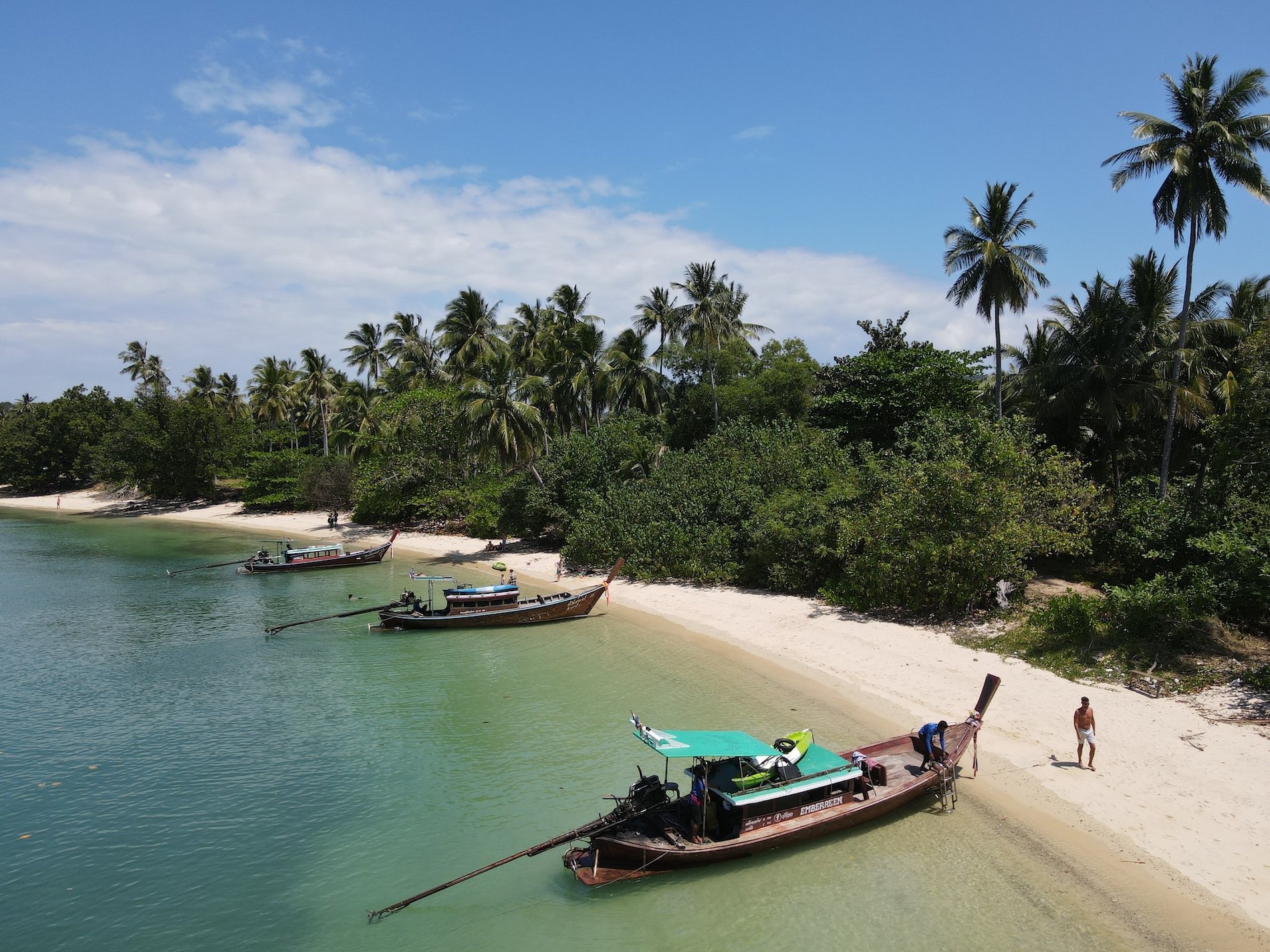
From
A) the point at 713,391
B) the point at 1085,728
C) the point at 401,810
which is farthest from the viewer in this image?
the point at 713,391

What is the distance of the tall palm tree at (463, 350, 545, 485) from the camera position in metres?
40.3

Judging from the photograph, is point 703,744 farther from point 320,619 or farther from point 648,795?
point 320,619

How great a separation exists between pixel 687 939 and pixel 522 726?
26.7 ft

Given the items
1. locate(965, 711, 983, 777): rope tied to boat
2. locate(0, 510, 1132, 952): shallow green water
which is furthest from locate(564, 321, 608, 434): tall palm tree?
locate(965, 711, 983, 777): rope tied to boat

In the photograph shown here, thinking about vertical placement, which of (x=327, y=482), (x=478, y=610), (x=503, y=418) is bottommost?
(x=478, y=610)

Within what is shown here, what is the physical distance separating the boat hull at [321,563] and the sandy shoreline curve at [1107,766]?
23408 millimetres

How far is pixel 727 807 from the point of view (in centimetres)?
1153

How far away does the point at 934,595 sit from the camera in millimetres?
23031

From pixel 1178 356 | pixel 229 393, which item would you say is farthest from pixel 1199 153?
pixel 229 393

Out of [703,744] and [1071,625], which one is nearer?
[703,744]

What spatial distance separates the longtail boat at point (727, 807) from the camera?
11109 mm

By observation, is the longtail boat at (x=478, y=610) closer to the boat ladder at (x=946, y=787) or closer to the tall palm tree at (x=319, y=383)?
the boat ladder at (x=946, y=787)

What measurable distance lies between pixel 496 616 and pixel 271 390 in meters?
62.0

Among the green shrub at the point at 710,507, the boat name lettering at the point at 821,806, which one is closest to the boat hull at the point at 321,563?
the green shrub at the point at 710,507
